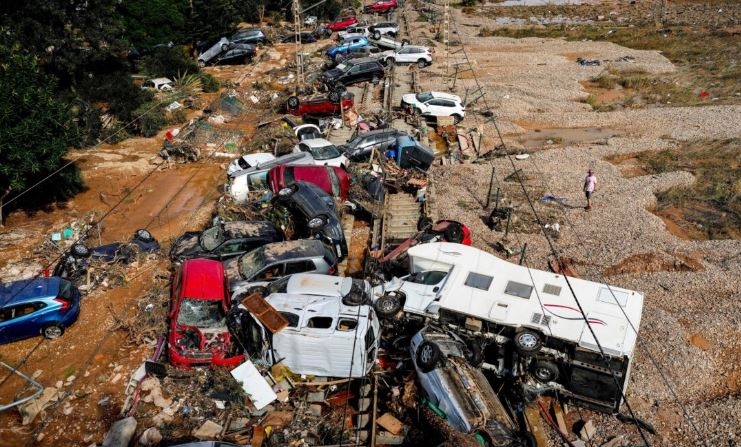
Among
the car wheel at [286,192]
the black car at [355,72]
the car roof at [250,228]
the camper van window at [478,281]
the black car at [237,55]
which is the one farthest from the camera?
the black car at [237,55]

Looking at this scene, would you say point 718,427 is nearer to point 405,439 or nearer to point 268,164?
point 405,439

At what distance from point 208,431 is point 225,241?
5.86m

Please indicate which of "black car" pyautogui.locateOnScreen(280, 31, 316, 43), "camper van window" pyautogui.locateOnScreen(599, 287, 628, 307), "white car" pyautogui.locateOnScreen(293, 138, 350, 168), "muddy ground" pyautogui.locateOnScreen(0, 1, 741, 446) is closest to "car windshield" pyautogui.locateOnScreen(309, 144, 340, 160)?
"white car" pyautogui.locateOnScreen(293, 138, 350, 168)

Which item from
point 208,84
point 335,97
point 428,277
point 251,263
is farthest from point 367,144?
point 208,84

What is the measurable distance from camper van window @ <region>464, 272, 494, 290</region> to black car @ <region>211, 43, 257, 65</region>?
29332 millimetres

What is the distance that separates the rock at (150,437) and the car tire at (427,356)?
16.5ft

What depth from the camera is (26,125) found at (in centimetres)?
1709

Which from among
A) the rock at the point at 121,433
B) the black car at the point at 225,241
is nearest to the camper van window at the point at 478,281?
the black car at the point at 225,241

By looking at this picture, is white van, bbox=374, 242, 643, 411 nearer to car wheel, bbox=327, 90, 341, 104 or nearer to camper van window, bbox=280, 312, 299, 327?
camper van window, bbox=280, 312, 299, 327

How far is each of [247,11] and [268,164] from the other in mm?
29424

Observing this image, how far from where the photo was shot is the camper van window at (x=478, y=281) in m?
12.1

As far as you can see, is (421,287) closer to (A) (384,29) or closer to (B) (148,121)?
(B) (148,121)

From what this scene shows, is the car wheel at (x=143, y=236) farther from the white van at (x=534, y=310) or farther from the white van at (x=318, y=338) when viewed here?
the white van at (x=534, y=310)

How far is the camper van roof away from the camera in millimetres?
10742
